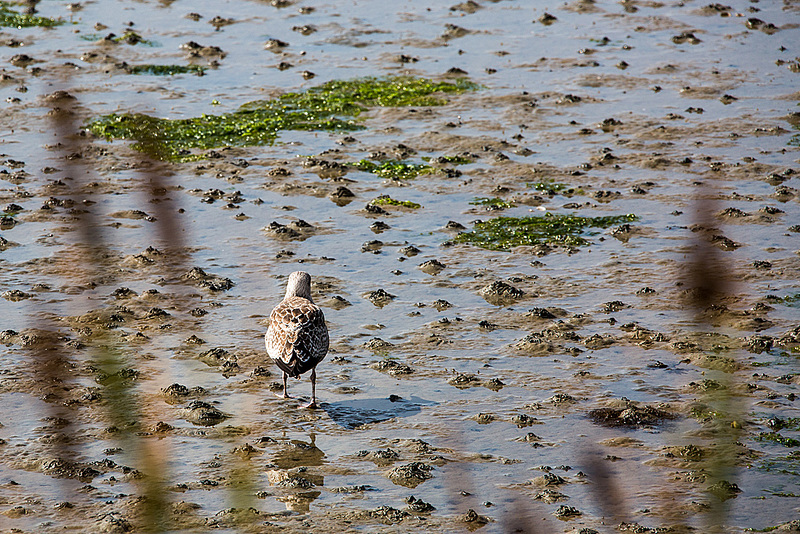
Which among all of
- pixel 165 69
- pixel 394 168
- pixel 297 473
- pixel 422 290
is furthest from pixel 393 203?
pixel 165 69

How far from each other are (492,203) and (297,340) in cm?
518

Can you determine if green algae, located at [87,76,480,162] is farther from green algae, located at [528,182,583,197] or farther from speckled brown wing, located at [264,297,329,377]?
speckled brown wing, located at [264,297,329,377]

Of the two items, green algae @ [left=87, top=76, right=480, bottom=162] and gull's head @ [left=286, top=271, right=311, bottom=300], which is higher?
gull's head @ [left=286, top=271, right=311, bottom=300]

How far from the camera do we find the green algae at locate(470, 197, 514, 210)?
12.2m

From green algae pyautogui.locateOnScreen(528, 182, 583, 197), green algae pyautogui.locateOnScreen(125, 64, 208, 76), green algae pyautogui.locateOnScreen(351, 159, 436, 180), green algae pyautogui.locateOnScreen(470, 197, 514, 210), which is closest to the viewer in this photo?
green algae pyautogui.locateOnScreen(470, 197, 514, 210)

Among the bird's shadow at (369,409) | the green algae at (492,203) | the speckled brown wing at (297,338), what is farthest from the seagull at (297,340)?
the green algae at (492,203)

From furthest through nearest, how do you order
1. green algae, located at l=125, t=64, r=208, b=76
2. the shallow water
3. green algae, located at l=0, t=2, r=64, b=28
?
green algae, located at l=0, t=2, r=64, b=28, green algae, located at l=125, t=64, r=208, b=76, the shallow water

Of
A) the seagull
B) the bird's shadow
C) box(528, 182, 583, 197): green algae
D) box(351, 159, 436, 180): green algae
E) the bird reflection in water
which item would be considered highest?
the seagull

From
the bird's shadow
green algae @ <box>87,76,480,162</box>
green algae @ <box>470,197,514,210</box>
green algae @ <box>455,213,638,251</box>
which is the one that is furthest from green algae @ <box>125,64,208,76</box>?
the bird's shadow

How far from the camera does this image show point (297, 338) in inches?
306

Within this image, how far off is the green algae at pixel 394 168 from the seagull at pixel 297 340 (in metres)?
5.10

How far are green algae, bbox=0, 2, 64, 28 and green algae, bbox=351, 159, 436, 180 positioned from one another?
10.4 m

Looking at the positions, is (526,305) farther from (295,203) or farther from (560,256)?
(295,203)

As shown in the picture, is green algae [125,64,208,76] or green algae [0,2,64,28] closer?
green algae [125,64,208,76]
